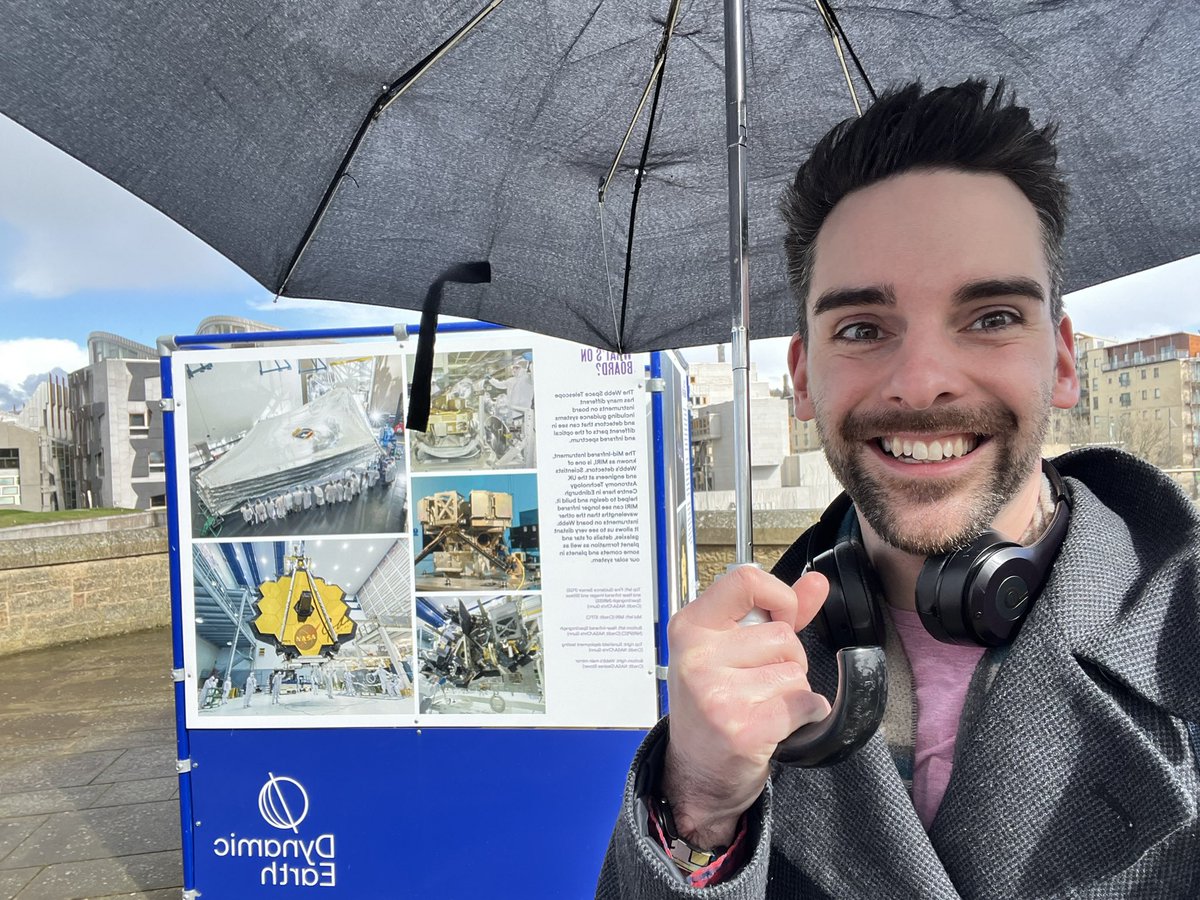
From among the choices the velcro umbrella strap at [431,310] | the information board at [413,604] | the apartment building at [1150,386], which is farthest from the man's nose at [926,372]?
the apartment building at [1150,386]

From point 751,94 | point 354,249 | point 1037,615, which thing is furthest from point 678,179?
point 1037,615

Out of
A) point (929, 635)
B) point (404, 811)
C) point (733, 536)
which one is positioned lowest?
point (404, 811)

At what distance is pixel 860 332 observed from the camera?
139cm

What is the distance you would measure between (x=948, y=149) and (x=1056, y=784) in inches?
38.3

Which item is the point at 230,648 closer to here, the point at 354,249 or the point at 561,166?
the point at 354,249

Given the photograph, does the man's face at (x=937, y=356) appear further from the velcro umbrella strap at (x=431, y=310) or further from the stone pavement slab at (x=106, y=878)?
the stone pavement slab at (x=106, y=878)

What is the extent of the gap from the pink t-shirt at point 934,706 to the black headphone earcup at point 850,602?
0.25 ft

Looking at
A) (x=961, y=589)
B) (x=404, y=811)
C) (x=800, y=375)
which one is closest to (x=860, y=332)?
(x=800, y=375)

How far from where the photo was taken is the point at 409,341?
3.58 m

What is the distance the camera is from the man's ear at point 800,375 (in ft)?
4.99

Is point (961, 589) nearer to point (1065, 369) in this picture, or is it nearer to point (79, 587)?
point (1065, 369)

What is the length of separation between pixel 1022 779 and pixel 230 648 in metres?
3.34

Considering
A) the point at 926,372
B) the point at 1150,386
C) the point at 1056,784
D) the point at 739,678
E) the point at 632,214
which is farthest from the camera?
the point at 1150,386

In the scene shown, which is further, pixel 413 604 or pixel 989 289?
pixel 413 604
